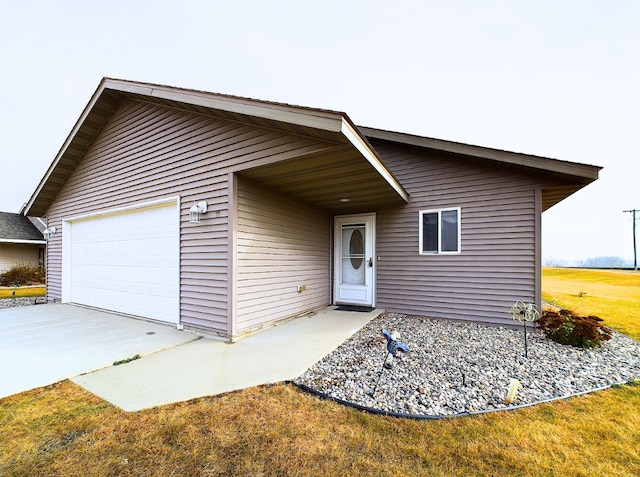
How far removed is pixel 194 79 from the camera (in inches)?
445

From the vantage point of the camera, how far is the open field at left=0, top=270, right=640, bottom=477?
1754mm

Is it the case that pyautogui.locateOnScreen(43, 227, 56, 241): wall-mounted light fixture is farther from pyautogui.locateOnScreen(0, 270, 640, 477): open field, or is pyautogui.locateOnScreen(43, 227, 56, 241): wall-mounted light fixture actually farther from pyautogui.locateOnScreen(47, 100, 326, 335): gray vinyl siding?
pyautogui.locateOnScreen(0, 270, 640, 477): open field

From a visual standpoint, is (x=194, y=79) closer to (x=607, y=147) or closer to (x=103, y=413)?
(x=103, y=413)

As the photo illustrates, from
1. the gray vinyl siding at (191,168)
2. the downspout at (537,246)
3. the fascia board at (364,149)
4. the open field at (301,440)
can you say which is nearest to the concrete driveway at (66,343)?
the open field at (301,440)

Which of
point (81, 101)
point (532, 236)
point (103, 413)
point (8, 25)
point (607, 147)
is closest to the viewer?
point (103, 413)

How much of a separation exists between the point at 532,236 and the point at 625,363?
2.23m

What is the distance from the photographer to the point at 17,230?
1489 centimetres

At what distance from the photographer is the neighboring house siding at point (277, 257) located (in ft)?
14.7

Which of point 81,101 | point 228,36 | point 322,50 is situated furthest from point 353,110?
point 81,101

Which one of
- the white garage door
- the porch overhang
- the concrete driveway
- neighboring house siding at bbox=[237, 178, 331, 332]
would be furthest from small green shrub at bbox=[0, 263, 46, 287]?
the porch overhang

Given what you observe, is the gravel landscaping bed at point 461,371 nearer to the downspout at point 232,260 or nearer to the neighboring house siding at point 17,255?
the downspout at point 232,260

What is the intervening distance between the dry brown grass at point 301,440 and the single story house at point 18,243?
17.3 meters

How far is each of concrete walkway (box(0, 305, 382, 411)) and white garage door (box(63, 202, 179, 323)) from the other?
1.78 feet

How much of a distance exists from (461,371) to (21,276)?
19648mm
